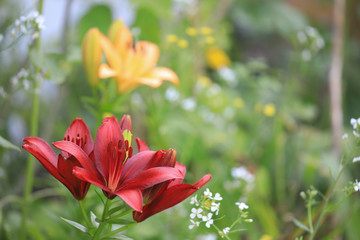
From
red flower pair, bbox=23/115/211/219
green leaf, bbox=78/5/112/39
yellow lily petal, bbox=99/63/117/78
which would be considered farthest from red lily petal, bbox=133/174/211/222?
green leaf, bbox=78/5/112/39

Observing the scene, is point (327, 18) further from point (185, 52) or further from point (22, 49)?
point (22, 49)

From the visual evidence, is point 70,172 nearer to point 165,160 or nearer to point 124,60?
point 165,160

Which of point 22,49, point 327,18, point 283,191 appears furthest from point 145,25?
point 327,18

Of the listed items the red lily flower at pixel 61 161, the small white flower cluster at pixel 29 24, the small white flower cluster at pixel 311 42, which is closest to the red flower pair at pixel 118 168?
the red lily flower at pixel 61 161

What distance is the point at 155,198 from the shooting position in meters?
0.31

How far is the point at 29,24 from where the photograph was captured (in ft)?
1.37

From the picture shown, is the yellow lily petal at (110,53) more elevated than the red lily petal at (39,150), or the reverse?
the yellow lily petal at (110,53)

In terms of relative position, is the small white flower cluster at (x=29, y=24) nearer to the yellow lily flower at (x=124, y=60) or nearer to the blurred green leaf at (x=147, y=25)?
the yellow lily flower at (x=124, y=60)

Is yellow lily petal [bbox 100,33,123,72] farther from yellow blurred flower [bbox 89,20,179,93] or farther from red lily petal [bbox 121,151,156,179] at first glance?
red lily petal [bbox 121,151,156,179]

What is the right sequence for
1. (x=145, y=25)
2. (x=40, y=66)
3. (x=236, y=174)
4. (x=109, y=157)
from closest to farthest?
(x=109, y=157) < (x=40, y=66) < (x=236, y=174) < (x=145, y=25)

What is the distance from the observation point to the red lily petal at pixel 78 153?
277 millimetres

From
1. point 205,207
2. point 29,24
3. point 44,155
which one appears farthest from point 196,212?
point 29,24

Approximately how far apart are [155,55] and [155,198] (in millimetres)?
284

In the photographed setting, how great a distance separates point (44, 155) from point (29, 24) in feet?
0.58
